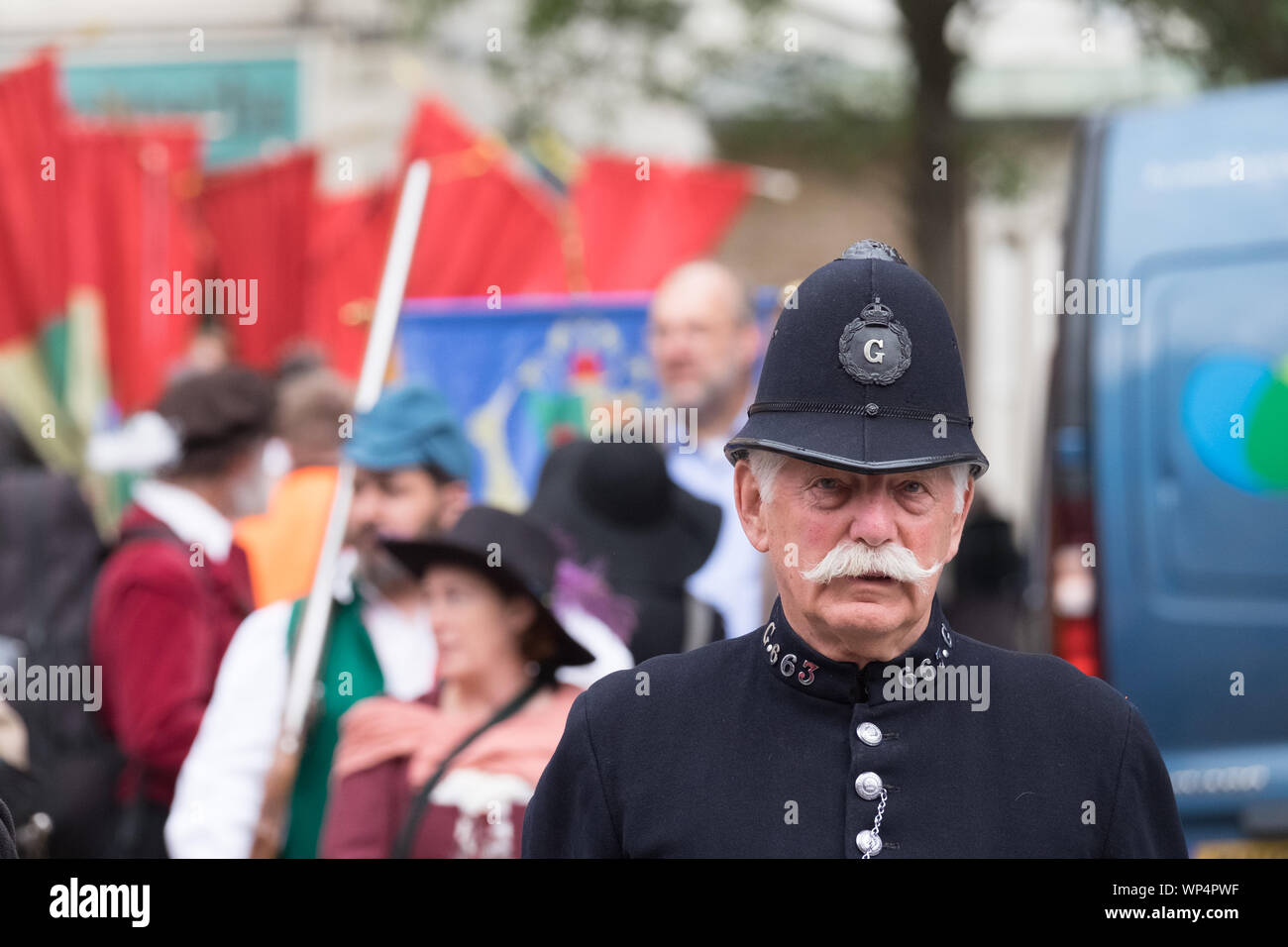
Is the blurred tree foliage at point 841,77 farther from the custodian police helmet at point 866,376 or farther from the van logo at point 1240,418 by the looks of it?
the custodian police helmet at point 866,376

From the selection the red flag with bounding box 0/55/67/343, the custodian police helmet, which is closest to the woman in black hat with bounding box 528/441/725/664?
the custodian police helmet

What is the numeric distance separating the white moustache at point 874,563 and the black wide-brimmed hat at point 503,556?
1.38 meters

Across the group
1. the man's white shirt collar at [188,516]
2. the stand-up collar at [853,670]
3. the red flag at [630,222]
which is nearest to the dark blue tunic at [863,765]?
the stand-up collar at [853,670]

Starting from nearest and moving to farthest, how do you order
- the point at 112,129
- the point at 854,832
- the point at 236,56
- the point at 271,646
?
the point at 854,832 < the point at 271,646 < the point at 112,129 < the point at 236,56

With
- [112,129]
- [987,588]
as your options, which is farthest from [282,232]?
[987,588]

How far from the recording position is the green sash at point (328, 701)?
130 inches

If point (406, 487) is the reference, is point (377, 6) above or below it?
above

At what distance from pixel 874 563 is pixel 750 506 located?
0.22m

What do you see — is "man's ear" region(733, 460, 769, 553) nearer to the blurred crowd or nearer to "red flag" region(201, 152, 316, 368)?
the blurred crowd

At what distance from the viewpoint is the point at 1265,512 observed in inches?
164

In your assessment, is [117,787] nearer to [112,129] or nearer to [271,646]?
[271,646]

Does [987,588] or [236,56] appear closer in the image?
[987,588]

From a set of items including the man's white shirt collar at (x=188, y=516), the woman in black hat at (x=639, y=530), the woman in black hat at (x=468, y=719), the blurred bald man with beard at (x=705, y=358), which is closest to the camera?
the woman in black hat at (x=468, y=719)

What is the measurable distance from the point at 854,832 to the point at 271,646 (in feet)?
6.34
